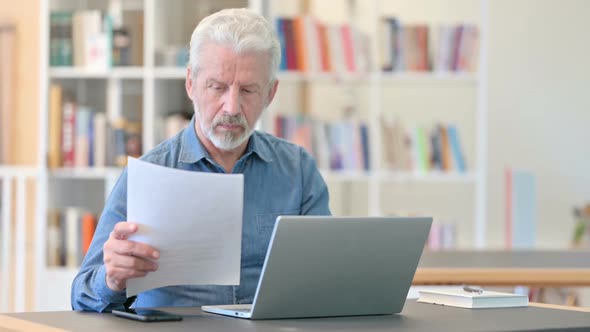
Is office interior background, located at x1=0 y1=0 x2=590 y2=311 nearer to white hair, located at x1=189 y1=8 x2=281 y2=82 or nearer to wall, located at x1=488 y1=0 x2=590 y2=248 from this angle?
wall, located at x1=488 y1=0 x2=590 y2=248

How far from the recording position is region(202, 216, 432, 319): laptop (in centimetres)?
159

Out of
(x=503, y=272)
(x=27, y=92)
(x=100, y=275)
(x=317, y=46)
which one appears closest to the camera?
(x=100, y=275)

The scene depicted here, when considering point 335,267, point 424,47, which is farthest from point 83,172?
point 335,267

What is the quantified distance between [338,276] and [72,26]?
10.4 ft

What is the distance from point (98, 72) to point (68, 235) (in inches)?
30.1

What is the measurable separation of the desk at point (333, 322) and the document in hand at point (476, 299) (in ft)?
0.22

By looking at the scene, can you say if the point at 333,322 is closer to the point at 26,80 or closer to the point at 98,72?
the point at 98,72

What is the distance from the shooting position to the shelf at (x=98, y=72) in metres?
4.45

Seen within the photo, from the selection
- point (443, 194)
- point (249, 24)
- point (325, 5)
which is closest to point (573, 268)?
point (249, 24)

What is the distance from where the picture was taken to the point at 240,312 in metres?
1.67

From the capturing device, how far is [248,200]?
2.10m

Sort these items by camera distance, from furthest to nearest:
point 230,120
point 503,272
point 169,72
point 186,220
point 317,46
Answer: point 317,46 → point 169,72 → point 503,272 → point 230,120 → point 186,220

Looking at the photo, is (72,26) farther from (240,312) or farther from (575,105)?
(240,312)

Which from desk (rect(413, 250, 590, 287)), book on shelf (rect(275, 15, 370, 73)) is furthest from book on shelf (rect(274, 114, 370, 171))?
desk (rect(413, 250, 590, 287))
